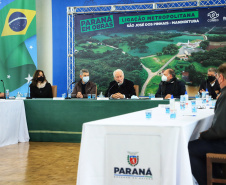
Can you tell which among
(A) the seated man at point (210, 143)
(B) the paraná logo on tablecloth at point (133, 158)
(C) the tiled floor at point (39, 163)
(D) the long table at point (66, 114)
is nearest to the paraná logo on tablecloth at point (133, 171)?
(B) the paraná logo on tablecloth at point (133, 158)

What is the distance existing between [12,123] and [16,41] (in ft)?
10.9

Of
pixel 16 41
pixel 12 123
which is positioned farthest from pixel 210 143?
pixel 16 41

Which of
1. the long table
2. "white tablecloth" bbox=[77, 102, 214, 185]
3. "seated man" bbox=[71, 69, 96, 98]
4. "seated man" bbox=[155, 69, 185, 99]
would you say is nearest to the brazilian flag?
"seated man" bbox=[71, 69, 96, 98]

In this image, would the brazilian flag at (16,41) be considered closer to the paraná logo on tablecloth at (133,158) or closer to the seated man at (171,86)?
the seated man at (171,86)

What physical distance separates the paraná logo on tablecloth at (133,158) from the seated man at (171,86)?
412 cm

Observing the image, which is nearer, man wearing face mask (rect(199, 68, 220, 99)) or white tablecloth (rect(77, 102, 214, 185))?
white tablecloth (rect(77, 102, 214, 185))

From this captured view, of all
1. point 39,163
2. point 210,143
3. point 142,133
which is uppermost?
point 142,133

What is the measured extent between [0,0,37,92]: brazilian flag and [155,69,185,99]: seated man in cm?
367

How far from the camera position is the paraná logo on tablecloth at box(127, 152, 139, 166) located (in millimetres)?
2909

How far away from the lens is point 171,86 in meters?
7.09

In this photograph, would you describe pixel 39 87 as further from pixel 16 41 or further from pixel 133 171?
pixel 133 171

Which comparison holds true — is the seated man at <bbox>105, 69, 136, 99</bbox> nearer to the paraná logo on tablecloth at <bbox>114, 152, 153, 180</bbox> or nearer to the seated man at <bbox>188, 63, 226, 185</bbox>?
the seated man at <bbox>188, 63, 226, 185</bbox>

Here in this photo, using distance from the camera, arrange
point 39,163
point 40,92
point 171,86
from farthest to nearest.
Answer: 1. point 40,92
2. point 171,86
3. point 39,163

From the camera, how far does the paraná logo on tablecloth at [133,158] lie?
2909 millimetres
